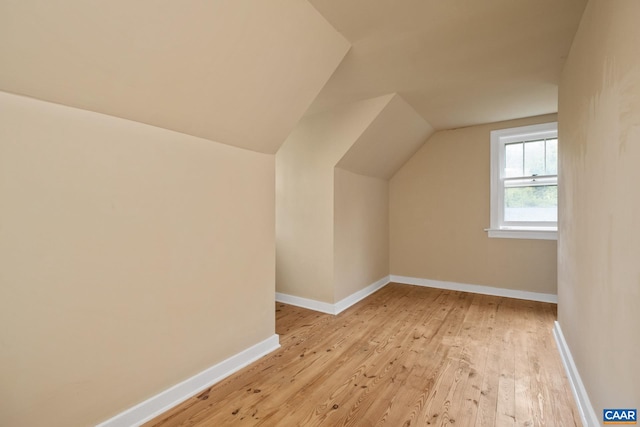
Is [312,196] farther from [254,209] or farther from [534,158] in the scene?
[534,158]

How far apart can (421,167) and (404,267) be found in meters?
1.55

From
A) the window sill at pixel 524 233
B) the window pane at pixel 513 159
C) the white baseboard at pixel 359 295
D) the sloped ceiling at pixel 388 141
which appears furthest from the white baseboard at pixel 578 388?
the sloped ceiling at pixel 388 141

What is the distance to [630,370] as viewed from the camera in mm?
1061

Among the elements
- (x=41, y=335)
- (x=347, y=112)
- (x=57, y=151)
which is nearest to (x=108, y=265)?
(x=41, y=335)

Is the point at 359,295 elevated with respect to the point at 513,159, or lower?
lower

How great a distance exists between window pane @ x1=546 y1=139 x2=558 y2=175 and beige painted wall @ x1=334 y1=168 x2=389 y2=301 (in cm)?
202

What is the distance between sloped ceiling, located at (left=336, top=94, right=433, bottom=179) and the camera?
10.3 feet

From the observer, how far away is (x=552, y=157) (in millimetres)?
3539

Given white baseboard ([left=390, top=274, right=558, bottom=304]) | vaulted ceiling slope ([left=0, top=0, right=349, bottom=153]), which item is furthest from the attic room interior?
white baseboard ([left=390, top=274, right=558, bottom=304])

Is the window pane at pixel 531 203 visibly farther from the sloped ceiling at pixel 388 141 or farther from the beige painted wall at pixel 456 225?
the sloped ceiling at pixel 388 141

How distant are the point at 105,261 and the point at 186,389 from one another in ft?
3.11

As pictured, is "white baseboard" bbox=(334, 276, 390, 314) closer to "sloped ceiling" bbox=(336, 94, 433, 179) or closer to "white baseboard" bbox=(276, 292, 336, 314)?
"white baseboard" bbox=(276, 292, 336, 314)

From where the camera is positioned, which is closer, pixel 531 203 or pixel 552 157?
pixel 552 157

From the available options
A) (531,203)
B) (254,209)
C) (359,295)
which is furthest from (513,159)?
(254,209)
